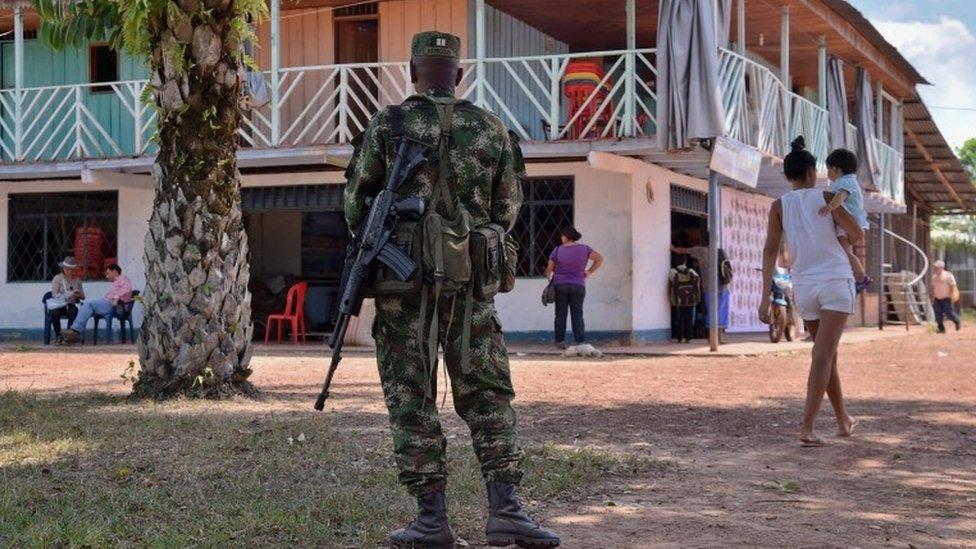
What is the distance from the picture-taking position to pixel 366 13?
1798cm

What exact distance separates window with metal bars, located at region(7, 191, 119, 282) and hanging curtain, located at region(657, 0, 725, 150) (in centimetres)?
897

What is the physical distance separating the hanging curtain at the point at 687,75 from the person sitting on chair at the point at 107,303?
7.65 meters

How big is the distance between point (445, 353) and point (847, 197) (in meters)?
3.44

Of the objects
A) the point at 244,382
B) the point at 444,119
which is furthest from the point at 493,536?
the point at 244,382

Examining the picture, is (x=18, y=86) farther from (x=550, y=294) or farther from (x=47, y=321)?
(x=550, y=294)

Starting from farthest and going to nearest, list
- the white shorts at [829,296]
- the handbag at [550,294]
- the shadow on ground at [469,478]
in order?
the handbag at [550,294] → the white shorts at [829,296] → the shadow on ground at [469,478]

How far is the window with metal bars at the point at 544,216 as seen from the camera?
16.8m

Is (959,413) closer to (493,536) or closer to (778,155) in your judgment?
(493,536)

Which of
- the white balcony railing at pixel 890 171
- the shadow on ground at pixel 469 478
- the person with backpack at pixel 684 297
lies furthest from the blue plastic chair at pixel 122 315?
the white balcony railing at pixel 890 171

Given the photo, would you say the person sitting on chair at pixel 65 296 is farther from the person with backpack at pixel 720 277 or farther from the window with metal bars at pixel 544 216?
the person with backpack at pixel 720 277

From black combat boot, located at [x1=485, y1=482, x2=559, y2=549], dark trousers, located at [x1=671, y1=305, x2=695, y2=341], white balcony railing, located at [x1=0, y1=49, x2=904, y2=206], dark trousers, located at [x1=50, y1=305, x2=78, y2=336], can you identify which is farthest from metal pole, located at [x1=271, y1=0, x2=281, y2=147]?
black combat boot, located at [x1=485, y1=482, x2=559, y2=549]

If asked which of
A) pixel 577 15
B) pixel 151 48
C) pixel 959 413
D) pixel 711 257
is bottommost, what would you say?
pixel 959 413

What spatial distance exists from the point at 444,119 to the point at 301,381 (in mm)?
6872

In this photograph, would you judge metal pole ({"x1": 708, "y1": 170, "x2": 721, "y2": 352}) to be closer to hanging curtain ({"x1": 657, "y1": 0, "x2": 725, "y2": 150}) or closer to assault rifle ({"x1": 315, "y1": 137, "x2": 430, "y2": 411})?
hanging curtain ({"x1": 657, "y1": 0, "x2": 725, "y2": 150})
